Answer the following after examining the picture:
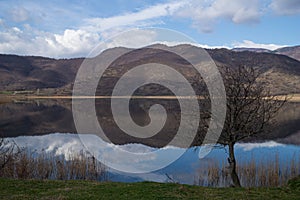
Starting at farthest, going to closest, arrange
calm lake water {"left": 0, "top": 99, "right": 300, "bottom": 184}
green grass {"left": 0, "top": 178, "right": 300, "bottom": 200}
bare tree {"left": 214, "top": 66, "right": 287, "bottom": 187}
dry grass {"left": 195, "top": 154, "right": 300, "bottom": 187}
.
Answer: calm lake water {"left": 0, "top": 99, "right": 300, "bottom": 184}
dry grass {"left": 195, "top": 154, "right": 300, "bottom": 187}
bare tree {"left": 214, "top": 66, "right": 287, "bottom": 187}
green grass {"left": 0, "top": 178, "right": 300, "bottom": 200}

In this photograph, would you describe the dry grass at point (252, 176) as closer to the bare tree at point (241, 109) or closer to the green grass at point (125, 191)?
the bare tree at point (241, 109)

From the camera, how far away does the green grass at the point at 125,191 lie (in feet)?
28.9

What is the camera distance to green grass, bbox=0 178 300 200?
8805 millimetres

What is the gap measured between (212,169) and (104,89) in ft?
403

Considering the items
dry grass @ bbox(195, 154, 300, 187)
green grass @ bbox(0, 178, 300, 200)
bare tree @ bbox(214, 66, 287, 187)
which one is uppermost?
bare tree @ bbox(214, 66, 287, 187)

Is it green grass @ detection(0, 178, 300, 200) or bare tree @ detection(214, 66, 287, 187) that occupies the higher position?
bare tree @ detection(214, 66, 287, 187)

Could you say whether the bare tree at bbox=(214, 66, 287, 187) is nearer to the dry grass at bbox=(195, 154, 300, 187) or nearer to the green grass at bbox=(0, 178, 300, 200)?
the green grass at bbox=(0, 178, 300, 200)

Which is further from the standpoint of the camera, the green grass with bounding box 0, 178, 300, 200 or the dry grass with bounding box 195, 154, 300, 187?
the dry grass with bounding box 195, 154, 300, 187

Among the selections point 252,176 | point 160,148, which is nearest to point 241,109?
point 252,176

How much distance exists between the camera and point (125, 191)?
9.40m

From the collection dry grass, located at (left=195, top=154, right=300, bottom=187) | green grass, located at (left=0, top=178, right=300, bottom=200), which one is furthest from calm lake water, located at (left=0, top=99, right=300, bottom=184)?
green grass, located at (left=0, top=178, right=300, bottom=200)

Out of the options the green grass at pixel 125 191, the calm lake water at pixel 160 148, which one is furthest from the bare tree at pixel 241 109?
the calm lake water at pixel 160 148

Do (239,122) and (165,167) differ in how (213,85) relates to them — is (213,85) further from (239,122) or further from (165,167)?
(165,167)

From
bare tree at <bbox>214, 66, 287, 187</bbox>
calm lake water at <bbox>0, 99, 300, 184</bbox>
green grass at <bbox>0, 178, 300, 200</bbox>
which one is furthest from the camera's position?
calm lake water at <bbox>0, 99, 300, 184</bbox>
